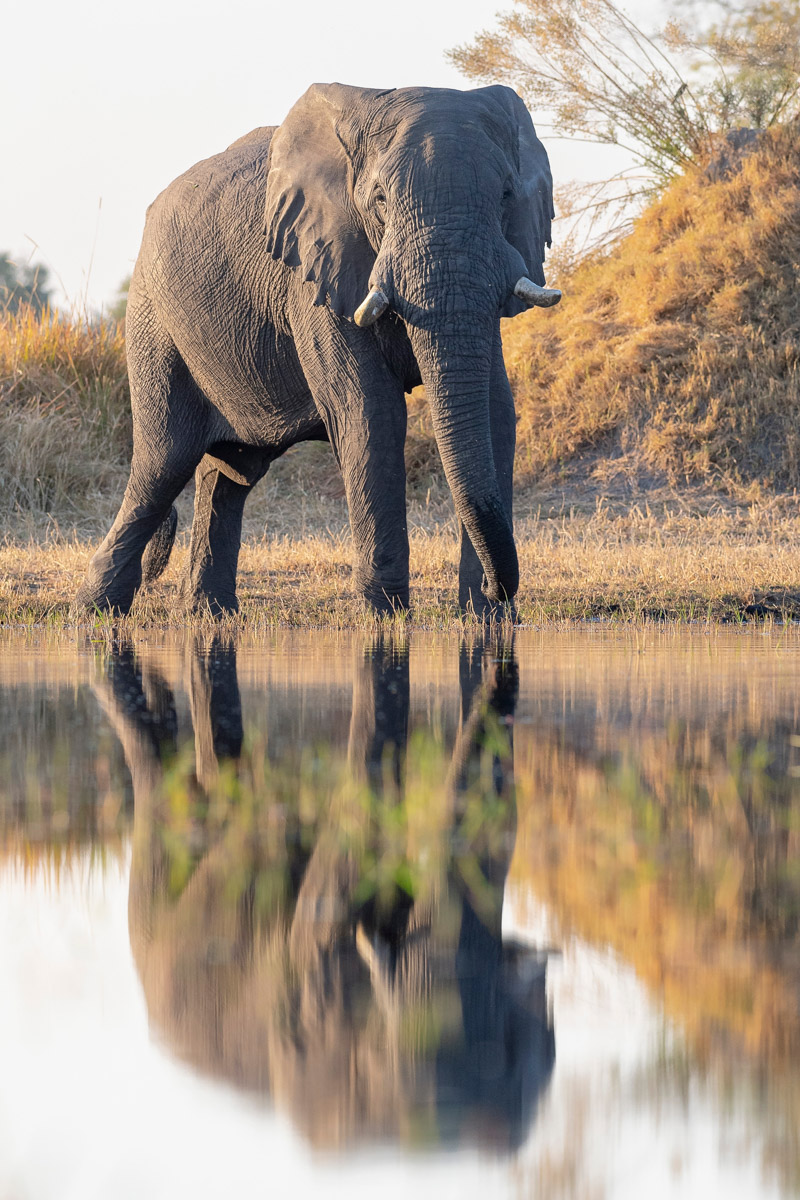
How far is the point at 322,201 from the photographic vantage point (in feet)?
27.6

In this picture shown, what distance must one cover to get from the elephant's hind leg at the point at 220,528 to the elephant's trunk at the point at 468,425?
2.81 meters

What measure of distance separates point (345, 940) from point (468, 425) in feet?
17.3

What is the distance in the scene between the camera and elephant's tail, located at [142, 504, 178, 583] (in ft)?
35.8

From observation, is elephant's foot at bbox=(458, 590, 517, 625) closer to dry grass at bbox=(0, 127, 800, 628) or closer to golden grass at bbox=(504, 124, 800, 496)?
dry grass at bbox=(0, 127, 800, 628)

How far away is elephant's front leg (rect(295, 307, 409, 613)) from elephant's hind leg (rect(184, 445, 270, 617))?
1973 millimetres

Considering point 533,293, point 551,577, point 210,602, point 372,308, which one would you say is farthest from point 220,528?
point 533,293

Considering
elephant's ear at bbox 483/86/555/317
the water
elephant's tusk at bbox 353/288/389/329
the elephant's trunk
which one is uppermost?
elephant's ear at bbox 483/86/555/317

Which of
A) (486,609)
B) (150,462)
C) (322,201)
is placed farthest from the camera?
(150,462)

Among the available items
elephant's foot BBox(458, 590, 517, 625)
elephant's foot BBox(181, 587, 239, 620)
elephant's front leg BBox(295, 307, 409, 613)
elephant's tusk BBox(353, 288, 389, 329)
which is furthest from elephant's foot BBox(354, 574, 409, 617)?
elephant's foot BBox(181, 587, 239, 620)

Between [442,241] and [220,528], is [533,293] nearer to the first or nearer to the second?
[442,241]

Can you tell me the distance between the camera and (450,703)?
527 cm

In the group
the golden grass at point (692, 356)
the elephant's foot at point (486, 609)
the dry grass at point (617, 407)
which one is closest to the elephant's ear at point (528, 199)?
the elephant's foot at point (486, 609)

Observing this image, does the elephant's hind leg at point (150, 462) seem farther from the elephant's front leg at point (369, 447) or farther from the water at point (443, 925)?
the water at point (443, 925)

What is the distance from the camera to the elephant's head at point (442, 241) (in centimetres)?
755
